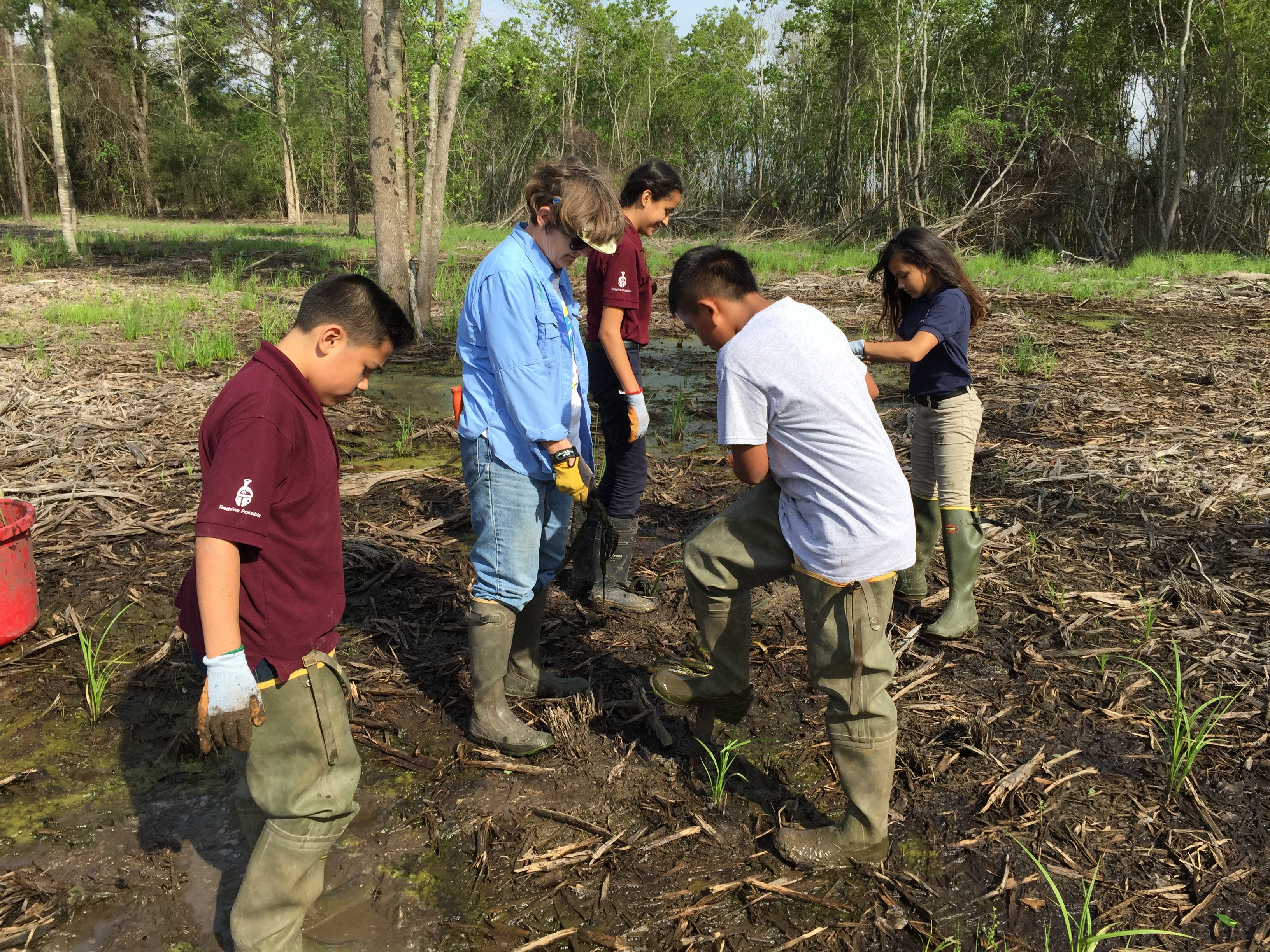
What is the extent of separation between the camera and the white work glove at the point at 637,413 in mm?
3779

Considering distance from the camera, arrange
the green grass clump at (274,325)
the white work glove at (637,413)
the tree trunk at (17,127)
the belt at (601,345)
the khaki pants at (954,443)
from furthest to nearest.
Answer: the tree trunk at (17,127)
the green grass clump at (274,325)
the belt at (601,345)
the white work glove at (637,413)
the khaki pants at (954,443)

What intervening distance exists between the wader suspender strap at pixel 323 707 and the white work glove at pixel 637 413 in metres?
2.06

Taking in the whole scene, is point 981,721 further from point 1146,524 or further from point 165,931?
point 165,931

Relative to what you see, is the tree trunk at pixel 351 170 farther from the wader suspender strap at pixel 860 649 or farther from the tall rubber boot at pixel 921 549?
the wader suspender strap at pixel 860 649

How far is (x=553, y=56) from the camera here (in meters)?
32.4

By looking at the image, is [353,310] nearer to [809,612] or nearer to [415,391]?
[809,612]

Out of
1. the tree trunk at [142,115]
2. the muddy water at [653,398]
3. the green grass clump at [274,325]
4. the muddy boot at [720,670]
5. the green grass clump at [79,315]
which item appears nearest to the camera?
the muddy boot at [720,670]

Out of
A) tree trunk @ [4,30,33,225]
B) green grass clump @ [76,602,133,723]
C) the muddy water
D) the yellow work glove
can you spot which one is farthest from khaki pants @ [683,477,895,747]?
tree trunk @ [4,30,33,225]

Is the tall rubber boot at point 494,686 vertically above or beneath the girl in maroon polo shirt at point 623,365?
beneath

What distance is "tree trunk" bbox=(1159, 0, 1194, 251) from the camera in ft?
61.5

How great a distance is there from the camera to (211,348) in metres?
7.76

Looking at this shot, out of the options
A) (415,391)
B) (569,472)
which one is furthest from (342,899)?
(415,391)

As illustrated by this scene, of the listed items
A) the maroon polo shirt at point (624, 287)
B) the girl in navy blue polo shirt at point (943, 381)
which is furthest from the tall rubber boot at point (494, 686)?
the girl in navy blue polo shirt at point (943, 381)

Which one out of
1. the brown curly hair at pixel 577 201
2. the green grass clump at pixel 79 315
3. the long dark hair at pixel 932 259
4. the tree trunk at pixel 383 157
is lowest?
the green grass clump at pixel 79 315
